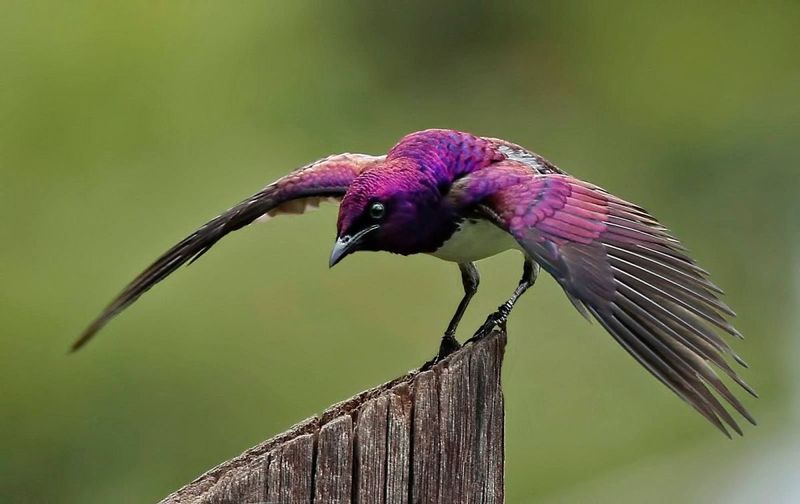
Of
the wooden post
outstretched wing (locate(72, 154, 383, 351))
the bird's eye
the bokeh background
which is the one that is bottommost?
the wooden post

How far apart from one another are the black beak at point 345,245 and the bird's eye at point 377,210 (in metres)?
0.05

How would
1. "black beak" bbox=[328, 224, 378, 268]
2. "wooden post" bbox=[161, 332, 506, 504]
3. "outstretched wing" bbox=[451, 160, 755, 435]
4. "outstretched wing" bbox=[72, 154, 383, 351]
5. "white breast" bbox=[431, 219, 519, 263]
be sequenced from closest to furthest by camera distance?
"wooden post" bbox=[161, 332, 506, 504]
"outstretched wing" bbox=[451, 160, 755, 435]
"black beak" bbox=[328, 224, 378, 268]
"white breast" bbox=[431, 219, 519, 263]
"outstretched wing" bbox=[72, 154, 383, 351]

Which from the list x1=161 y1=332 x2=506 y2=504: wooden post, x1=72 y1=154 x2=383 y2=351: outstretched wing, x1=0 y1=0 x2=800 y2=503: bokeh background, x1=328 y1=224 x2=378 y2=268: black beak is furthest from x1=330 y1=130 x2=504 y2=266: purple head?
x1=0 y1=0 x2=800 y2=503: bokeh background

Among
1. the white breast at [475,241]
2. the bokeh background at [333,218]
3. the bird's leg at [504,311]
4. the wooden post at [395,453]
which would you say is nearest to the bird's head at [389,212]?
Result: the white breast at [475,241]

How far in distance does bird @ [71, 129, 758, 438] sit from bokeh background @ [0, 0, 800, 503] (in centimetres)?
253

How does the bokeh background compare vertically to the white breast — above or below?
above

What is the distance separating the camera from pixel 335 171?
445 centimetres

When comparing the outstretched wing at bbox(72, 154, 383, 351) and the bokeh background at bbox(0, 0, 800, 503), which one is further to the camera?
the bokeh background at bbox(0, 0, 800, 503)

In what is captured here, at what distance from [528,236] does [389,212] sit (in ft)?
1.72

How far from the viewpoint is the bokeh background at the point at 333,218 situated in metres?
6.95

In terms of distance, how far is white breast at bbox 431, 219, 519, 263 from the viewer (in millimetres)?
4168

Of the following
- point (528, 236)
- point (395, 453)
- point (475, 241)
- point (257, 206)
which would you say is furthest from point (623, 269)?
point (257, 206)

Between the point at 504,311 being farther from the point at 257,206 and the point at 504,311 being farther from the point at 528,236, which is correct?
the point at 257,206

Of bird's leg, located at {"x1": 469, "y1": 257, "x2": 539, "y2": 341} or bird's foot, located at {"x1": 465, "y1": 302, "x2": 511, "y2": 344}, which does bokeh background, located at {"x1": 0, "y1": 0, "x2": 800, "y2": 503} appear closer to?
bird's leg, located at {"x1": 469, "y1": 257, "x2": 539, "y2": 341}
